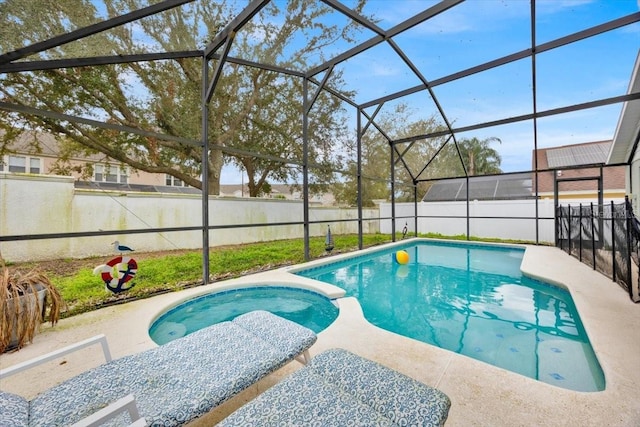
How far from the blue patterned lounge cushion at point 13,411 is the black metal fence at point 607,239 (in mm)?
6307

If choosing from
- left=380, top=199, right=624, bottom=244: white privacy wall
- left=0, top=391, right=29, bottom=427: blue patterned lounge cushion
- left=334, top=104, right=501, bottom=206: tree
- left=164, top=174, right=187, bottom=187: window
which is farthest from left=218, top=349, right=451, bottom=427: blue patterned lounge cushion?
left=164, top=174, right=187, bottom=187: window

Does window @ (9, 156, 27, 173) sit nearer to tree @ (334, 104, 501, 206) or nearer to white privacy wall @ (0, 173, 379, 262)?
white privacy wall @ (0, 173, 379, 262)

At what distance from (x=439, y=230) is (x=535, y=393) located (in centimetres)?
1145

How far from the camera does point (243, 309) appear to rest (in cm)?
422

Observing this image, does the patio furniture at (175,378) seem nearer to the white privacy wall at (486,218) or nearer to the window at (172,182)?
the window at (172,182)

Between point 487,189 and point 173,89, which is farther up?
point 173,89

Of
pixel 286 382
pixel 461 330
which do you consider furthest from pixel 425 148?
pixel 286 382

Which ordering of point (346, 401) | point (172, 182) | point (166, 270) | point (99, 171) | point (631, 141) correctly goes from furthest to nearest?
point (172, 182)
point (631, 141)
point (99, 171)
point (166, 270)
point (346, 401)

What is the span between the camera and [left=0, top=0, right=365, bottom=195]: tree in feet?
11.0

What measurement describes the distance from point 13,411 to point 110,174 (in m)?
7.37

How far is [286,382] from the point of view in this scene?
1479mm

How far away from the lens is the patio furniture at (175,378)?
4.21 ft

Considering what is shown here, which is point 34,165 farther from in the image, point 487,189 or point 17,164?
point 487,189

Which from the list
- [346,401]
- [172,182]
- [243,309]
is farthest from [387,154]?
[346,401]
